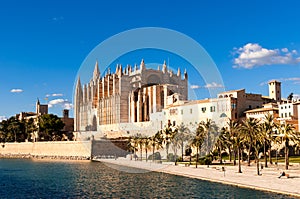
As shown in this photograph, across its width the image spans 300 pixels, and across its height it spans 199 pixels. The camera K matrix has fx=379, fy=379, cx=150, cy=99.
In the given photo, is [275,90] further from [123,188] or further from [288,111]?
[123,188]

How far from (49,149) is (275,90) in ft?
169

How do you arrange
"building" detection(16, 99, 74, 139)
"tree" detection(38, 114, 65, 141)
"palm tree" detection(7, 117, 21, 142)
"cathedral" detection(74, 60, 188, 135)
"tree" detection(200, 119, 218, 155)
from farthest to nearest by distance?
"building" detection(16, 99, 74, 139) < "palm tree" detection(7, 117, 21, 142) < "tree" detection(38, 114, 65, 141) < "cathedral" detection(74, 60, 188, 135) < "tree" detection(200, 119, 218, 155)

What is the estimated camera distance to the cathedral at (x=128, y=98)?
8850cm

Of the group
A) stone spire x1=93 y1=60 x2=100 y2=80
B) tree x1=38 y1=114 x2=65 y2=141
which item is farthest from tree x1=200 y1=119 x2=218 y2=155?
stone spire x1=93 y1=60 x2=100 y2=80

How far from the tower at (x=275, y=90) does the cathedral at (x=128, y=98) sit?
1875 cm

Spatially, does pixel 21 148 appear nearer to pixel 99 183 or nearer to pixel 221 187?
pixel 99 183

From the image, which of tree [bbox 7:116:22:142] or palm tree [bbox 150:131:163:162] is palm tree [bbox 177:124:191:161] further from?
tree [bbox 7:116:22:142]

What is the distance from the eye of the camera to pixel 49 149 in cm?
8769

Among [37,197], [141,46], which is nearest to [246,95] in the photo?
A: [141,46]

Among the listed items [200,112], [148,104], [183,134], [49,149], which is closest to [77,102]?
[49,149]

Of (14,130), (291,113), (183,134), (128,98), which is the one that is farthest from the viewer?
(14,130)

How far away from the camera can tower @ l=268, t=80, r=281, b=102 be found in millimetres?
75825

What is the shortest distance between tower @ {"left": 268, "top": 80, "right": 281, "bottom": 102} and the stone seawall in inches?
1496

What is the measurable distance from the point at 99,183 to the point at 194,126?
32285mm
